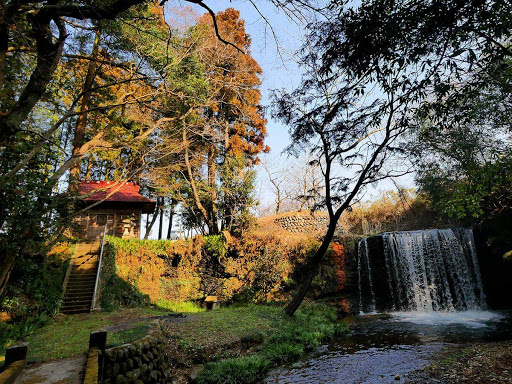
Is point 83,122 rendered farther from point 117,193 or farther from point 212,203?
point 212,203

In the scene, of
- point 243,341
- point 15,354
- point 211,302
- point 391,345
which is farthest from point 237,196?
point 15,354

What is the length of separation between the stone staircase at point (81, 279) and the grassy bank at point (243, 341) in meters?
6.02

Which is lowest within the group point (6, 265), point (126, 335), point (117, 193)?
point (126, 335)

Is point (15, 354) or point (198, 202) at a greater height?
point (198, 202)

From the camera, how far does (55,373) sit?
16.3 ft

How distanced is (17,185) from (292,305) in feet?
31.3

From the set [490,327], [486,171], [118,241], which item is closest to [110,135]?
[118,241]

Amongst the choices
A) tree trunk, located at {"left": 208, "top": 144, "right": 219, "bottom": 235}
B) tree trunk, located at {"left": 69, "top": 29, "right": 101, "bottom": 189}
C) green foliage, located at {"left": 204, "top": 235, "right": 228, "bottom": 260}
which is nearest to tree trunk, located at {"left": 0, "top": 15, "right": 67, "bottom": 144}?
tree trunk, located at {"left": 69, "top": 29, "right": 101, "bottom": 189}

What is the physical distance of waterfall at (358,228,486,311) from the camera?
515 inches

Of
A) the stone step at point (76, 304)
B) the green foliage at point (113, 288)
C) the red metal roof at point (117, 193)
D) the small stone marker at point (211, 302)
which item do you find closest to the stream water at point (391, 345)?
the small stone marker at point (211, 302)

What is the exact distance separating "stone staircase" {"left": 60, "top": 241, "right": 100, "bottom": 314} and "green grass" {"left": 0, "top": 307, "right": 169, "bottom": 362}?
1.43 metres

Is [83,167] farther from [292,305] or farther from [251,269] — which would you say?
[292,305]

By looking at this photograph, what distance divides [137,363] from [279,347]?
405cm

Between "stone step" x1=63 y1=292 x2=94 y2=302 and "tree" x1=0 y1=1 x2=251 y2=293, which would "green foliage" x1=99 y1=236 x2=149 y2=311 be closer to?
"stone step" x1=63 y1=292 x2=94 y2=302
